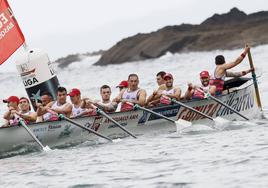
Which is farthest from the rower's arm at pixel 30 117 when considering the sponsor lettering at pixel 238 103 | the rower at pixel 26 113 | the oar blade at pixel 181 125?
the sponsor lettering at pixel 238 103

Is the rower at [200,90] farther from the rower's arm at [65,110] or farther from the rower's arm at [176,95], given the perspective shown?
the rower's arm at [65,110]

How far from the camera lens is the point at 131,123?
15.4m

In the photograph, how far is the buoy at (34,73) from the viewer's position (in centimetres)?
1736

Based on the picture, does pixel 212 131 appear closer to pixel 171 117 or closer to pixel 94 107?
pixel 171 117

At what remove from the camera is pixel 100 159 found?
12391mm

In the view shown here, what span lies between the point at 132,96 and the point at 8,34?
151 inches

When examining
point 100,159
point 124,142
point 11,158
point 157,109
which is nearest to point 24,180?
point 100,159

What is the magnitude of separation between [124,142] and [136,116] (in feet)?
3.23

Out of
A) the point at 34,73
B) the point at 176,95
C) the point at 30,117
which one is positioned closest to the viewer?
the point at 30,117

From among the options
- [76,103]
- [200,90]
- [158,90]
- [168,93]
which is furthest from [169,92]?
[76,103]

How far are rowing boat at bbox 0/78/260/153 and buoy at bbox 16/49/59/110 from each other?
285cm

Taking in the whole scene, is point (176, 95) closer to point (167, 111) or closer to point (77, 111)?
point (167, 111)

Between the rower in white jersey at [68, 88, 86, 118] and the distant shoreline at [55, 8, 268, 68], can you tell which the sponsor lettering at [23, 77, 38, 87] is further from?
the distant shoreline at [55, 8, 268, 68]

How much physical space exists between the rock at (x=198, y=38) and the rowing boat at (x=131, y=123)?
5555 cm
